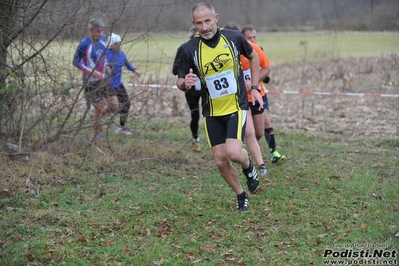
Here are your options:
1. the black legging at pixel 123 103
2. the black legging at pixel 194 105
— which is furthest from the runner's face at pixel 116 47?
the black legging at pixel 194 105

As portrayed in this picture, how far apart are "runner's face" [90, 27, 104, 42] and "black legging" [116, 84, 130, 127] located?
904 millimetres

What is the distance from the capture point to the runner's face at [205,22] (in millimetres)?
6621

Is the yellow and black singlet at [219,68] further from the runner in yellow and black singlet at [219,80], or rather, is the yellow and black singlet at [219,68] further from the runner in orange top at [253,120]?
the runner in orange top at [253,120]

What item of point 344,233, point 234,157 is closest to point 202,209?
point 234,157

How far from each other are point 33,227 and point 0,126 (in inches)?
130

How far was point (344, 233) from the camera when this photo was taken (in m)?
6.30

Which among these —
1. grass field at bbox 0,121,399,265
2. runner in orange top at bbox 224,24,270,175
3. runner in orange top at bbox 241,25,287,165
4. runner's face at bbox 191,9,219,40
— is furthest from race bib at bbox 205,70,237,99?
runner in orange top at bbox 241,25,287,165

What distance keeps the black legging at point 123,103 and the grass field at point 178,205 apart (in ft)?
0.93

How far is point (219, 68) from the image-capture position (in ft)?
22.1

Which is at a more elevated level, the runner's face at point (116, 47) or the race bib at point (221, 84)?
the runner's face at point (116, 47)

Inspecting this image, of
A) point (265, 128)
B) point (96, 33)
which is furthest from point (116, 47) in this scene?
point (265, 128)

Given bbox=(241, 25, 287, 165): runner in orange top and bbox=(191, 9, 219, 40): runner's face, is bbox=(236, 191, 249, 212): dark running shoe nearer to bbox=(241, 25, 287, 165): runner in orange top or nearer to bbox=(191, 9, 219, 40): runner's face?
bbox=(191, 9, 219, 40): runner's face

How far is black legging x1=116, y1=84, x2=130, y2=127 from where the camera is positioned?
374 inches

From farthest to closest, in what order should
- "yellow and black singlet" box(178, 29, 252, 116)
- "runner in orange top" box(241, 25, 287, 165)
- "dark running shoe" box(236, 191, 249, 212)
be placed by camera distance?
"runner in orange top" box(241, 25, 287, 165), "dark running shoe" box(236, 191, 249, 212), "yellow and black singlet" box(178, 29, 252, 116)
